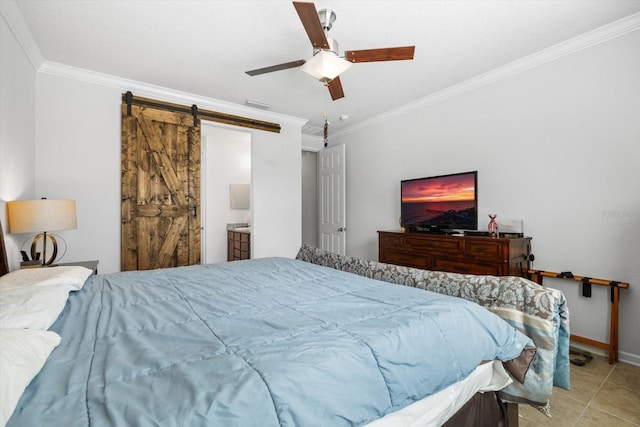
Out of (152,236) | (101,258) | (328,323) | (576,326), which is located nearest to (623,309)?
(576,326)

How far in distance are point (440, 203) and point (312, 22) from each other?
8.17ft

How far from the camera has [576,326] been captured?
2672 millimetres

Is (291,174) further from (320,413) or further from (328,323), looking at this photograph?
(320,413)

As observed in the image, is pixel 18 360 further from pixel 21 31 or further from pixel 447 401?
pixel 21 31

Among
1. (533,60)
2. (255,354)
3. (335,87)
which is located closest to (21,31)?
(335,87)

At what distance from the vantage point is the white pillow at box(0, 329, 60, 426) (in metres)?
0.55

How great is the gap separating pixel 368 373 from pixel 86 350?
0.82 m

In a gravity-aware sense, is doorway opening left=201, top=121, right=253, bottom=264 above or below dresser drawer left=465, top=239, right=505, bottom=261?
above

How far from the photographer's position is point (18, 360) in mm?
642

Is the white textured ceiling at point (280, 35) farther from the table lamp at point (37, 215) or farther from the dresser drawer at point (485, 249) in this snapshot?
the dresser drawer at point (485, 249)

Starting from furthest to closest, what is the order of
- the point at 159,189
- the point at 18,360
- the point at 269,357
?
the point at 159,189, the point at 269,357, the point at 18,360

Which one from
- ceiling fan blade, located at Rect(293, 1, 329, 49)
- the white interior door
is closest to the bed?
ceiling fan blade, located at Rect(293, 1, 329, 49)

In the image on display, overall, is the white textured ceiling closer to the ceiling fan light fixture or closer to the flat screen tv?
the ceiling fan light fixture

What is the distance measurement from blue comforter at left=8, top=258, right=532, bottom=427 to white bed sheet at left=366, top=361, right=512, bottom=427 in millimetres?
70
